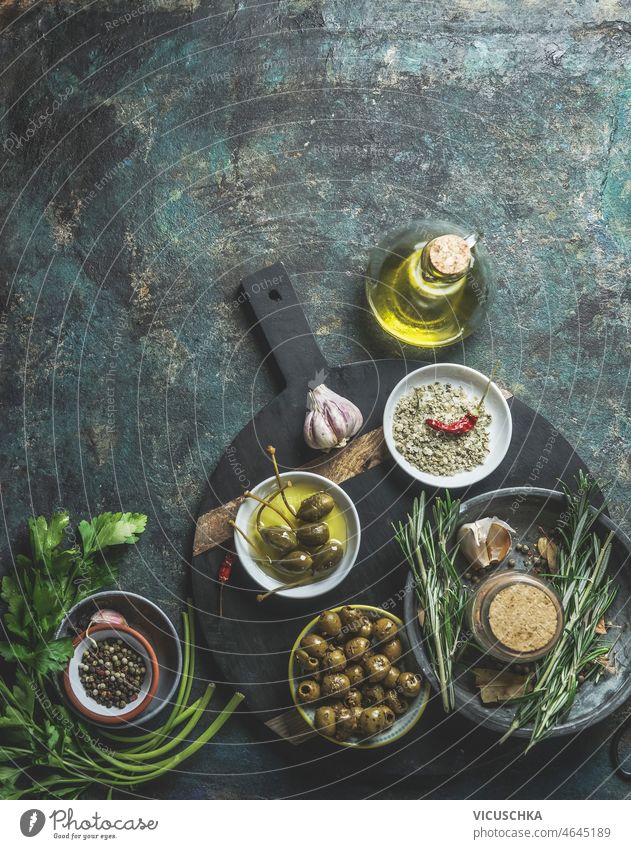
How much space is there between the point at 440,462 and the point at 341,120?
868 mm

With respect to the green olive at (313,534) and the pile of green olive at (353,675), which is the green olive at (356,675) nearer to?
the pile of green olive at (353,675)

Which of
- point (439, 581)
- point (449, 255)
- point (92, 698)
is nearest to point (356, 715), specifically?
point (439, 581)

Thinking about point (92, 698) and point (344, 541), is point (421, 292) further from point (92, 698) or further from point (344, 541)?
point (92, 698)

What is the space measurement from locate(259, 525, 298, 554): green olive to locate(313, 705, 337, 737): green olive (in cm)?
34

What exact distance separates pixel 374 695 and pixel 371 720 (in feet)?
0.17

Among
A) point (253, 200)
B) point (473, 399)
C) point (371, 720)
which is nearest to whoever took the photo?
point (371, 720)

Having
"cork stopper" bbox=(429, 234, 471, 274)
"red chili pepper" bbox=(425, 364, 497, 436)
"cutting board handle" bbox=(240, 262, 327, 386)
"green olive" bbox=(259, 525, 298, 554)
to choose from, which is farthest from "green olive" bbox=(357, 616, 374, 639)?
"cork stopper" bbox=(429, 234, 471, 274)

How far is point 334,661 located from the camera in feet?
6.10

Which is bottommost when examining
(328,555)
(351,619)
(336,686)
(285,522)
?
(336,686)

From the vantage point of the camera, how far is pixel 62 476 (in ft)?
6.81

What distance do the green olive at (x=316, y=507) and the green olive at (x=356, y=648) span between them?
10.5 inches

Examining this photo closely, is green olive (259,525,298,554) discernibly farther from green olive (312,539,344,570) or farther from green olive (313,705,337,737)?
green olive (313,705,337,737)

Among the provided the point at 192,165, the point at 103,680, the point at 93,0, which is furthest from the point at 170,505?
the point at 93,0
